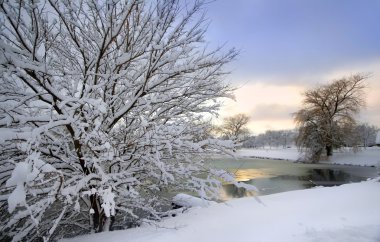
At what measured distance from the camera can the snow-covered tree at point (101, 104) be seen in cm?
386

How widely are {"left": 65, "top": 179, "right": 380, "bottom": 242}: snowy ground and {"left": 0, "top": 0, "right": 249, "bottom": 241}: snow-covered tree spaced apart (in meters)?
0.47

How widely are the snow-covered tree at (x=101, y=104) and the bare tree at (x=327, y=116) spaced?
106 ft

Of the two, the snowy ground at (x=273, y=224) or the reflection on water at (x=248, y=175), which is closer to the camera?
the snowy ground at (x=273, y=224)

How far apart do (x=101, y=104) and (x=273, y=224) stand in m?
3.25

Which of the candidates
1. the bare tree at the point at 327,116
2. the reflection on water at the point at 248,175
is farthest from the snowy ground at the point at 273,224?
the bare tree at the point at 327,116

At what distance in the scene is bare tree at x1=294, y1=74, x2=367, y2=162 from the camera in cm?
3472

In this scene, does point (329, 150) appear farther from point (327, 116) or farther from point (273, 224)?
point (273, 224)

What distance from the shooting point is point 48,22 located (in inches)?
189

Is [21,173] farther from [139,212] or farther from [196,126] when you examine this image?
[139,212]

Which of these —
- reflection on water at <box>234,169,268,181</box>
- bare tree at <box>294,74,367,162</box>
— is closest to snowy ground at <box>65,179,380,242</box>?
reflection on water at <box>234,169,268,181</box>

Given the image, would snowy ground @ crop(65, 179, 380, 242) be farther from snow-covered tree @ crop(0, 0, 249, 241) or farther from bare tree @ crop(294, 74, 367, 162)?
bare tree @ crop(294, 74, 367, 162)

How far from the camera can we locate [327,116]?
36.8 metres

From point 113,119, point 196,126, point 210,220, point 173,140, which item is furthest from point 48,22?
point 210,220

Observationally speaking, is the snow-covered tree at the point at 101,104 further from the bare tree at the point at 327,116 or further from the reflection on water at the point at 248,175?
the bare tree at the point at 327,116
